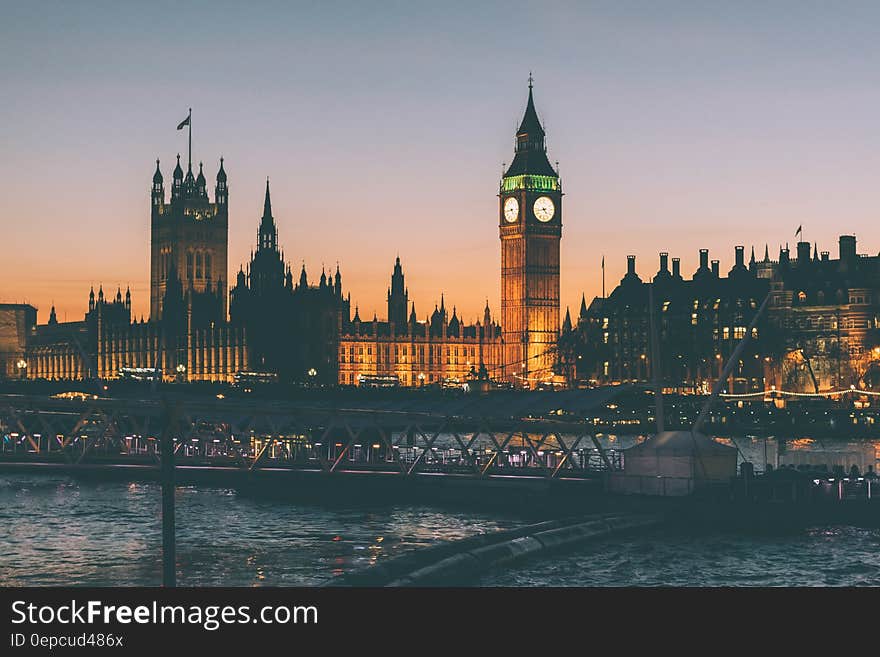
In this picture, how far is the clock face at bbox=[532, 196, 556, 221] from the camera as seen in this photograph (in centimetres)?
18319

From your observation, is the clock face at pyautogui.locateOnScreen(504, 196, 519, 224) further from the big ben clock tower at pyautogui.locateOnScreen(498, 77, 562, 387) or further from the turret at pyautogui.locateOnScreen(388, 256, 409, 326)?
the turret at pyautogui.locateOnScreen(388, 256, 409, 326)

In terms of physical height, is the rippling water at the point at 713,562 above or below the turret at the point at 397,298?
below

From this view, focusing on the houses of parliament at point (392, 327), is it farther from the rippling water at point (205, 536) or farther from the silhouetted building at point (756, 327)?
the rippling water at point (205, 536)

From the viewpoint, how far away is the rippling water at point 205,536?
4334cm

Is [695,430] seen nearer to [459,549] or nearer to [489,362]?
[459,549]

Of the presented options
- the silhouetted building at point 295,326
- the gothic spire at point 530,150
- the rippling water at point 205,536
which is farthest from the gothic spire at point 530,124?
the rippling water at point 205,536

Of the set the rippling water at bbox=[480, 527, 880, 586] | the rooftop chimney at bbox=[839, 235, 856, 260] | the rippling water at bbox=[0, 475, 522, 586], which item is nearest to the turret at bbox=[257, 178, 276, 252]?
the rooftop chimney at bbox=[839, 235, 856, 260]

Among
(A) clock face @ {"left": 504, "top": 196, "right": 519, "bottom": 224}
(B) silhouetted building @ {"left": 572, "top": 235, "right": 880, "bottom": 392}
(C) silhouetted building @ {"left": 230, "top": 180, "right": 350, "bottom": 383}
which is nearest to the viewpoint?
(B) silhouetted building @ {"left": 572, "top": 235, "right": 880, "bottom": 392}

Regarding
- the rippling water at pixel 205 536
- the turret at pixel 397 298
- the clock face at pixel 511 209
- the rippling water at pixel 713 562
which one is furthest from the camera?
the turret at pixel 397 298

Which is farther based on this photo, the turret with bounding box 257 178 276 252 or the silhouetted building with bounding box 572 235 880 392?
the turret with bounding box 257 178 276 252

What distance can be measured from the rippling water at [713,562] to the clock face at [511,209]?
5333 inches

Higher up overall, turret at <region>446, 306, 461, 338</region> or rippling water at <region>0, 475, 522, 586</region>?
turret at <region>446, 306, 461, 338</region>

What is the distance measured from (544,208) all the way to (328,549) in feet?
450

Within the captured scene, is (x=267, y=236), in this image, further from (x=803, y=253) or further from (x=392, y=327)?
(x=803, y=253)
